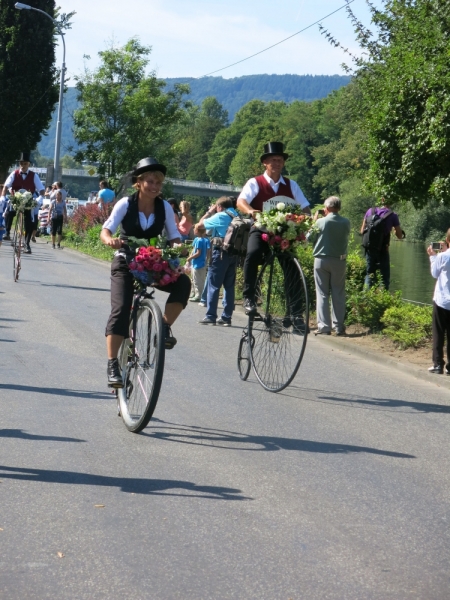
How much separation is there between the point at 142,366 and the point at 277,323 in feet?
8.62

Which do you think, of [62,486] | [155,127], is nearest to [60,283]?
[62,486]

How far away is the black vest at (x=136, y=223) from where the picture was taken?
858 centimetres

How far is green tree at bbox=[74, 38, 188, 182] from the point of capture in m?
53.6

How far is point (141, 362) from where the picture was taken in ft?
26.9

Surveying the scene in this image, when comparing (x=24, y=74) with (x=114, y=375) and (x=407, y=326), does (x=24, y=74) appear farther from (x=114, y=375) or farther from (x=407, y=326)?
(x=114, y=375)

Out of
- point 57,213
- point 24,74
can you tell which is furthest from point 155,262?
point 24,74

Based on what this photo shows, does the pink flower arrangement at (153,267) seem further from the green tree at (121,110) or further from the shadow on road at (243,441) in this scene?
the green tree at (121,110)

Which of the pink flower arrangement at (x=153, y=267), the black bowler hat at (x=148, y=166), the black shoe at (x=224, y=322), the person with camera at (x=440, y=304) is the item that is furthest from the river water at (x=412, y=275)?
the pink flower arrangement at (x=153, y=267)

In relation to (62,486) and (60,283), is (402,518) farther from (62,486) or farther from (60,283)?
(60,283)

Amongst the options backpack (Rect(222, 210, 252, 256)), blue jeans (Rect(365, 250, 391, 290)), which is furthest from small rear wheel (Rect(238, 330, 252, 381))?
blue jeans (Rect(365, 250, 391, 290))

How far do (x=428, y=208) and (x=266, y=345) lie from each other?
204 ft

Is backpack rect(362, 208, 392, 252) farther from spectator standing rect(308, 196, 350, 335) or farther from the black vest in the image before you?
the black vest

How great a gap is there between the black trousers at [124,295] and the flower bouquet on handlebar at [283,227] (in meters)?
1.82

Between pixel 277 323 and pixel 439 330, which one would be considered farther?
pixel 439 330
